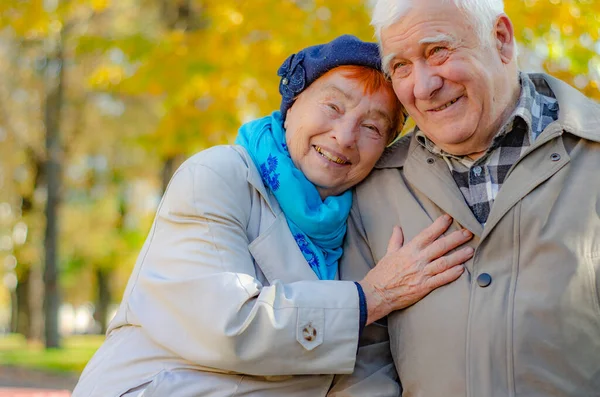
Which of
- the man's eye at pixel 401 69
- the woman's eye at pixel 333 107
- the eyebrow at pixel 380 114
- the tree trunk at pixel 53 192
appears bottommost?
the tree trunk at pixel 53 192

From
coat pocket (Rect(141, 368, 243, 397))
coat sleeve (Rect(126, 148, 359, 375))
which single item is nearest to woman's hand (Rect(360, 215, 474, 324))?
coat sleeve (Rect(126, 148, 359, 375))

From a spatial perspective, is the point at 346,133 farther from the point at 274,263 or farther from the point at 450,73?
the point at 274,263

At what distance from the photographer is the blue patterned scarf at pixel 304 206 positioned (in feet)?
9.83

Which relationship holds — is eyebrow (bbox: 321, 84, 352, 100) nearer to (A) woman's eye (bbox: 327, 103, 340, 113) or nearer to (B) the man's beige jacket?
(A) woman's eye (bbox: 327, 103, 340, 113)

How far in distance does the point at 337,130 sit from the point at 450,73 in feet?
1.73

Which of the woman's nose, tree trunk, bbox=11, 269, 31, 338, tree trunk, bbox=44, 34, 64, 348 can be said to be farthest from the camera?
tree trunk, bbox=11, 269, 31, 338

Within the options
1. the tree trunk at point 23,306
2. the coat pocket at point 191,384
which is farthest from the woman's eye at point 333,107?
the tree trunk at point 23,306

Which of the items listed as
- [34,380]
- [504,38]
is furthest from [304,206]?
[34,380]

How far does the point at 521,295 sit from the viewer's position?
261 centimetres

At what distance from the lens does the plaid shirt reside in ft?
9.45

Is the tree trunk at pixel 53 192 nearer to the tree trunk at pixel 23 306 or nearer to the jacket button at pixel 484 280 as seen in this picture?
the tree trunk at pixel 23 306

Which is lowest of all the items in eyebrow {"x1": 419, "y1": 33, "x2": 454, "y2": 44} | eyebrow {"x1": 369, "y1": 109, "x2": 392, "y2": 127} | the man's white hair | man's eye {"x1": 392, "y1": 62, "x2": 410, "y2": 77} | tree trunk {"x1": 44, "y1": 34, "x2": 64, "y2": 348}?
tree trunk {"x1": 44, "y1": 34, "x2": 64, "y2": 348}

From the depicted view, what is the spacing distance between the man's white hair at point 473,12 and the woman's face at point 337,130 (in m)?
0.31

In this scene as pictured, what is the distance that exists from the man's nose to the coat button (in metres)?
0.95
